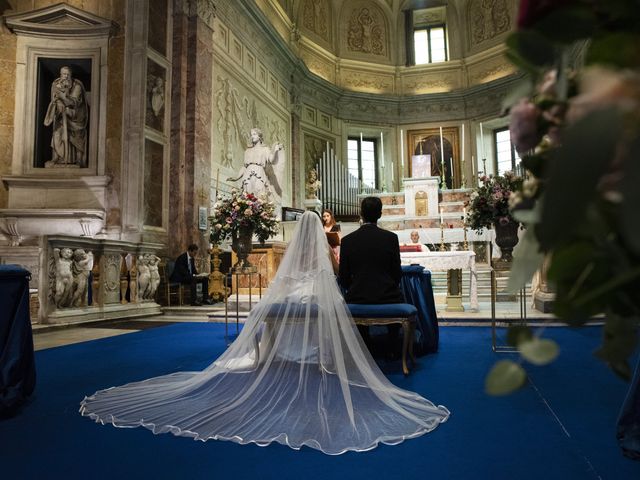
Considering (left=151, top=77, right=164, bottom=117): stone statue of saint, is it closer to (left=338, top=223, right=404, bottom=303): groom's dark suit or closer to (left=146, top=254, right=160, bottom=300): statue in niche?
(left=146, top=254, right=160, bottom=300): statue in niche

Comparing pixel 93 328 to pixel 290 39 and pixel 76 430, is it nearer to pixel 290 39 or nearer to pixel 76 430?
pixel 76 430

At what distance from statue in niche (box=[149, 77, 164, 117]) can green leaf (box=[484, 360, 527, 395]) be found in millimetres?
9890

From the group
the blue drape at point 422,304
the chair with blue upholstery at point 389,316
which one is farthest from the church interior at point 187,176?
the chair with blue upholstery at point 389,316

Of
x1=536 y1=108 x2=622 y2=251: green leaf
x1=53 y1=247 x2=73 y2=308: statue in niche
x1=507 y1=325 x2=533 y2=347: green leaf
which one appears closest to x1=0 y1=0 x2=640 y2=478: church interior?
x1=53 y1=247 x2=73 y2=308: statue in niche

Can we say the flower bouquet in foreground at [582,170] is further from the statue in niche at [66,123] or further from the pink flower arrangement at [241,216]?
the statue in niche at [66,123]

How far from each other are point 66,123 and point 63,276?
413 cm

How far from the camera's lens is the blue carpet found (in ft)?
6.06

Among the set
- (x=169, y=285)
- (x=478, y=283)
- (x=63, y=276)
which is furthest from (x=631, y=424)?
(x=478, y=283)

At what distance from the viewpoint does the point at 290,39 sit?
48.5ft

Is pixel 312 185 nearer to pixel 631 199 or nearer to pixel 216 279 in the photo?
pixel 216 279

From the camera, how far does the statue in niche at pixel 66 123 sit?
9.10 metres

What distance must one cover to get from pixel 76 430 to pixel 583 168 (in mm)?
2636

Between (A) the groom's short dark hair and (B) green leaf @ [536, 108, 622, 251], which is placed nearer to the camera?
(B) green leaf @ [536, 108, 622, 251]

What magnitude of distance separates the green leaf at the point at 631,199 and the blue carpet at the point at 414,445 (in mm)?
1738
